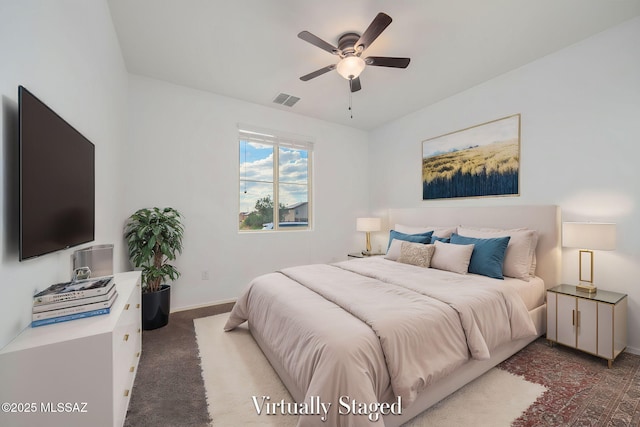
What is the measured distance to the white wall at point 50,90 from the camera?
3.18ft

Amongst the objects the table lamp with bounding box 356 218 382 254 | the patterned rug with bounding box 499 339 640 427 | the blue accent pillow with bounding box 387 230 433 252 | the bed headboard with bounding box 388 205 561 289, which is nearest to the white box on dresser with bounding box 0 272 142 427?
the patterned rug with bounding box 499 339 640 427

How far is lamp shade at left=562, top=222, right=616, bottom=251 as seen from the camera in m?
2.14

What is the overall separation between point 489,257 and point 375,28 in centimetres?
232

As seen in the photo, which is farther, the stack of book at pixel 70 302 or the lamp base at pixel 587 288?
the lamp base at pixel 587 288

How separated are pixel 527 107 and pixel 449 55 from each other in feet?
3.58

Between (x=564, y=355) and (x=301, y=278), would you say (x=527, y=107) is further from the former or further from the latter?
(x=301, y=278)

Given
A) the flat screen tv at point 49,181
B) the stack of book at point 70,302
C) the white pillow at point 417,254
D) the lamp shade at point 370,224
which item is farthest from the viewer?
the lamp shade at point 370,224

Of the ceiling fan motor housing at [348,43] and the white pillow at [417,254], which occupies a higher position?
the ceiling fan motor housing at [348,43]

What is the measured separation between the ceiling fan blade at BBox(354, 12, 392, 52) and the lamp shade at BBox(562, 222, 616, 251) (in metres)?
2.34

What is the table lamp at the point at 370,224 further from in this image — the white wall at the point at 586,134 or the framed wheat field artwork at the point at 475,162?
the white wall at the point at 586,134

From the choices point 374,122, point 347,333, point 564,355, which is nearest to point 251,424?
point 347,333

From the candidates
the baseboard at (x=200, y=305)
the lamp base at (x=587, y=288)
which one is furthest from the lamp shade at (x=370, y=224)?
the lamp base at (x=587, y=288)

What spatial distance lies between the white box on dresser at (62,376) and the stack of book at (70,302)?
1.8 inches

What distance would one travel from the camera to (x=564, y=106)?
2648 mm
